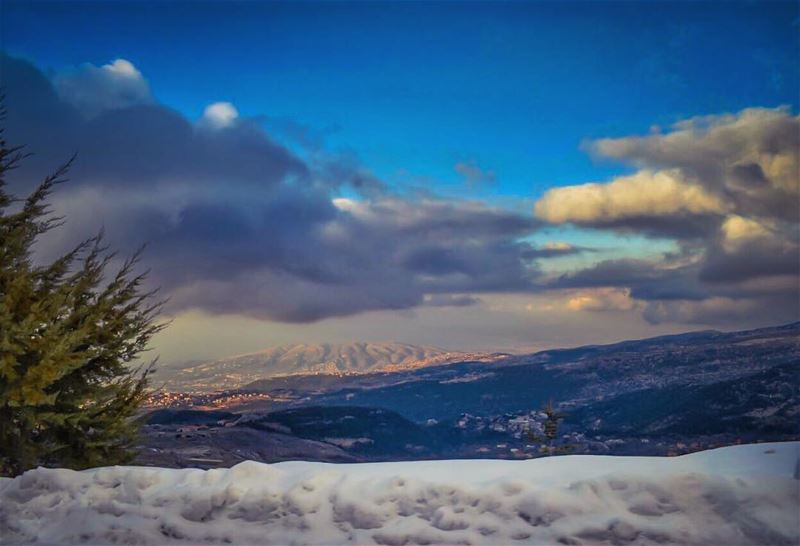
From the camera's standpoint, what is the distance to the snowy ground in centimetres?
508

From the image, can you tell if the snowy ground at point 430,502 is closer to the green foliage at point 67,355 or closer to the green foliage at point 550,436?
the green foliage at point 67,355

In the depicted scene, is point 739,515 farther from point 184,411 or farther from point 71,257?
point 184,411

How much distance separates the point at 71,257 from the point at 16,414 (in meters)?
2.94

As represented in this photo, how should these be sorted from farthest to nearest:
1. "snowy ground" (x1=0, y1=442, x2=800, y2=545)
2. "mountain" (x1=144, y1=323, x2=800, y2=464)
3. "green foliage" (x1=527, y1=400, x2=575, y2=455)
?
1. "mountain" (x1=144, y1=323, x2=800, y2=464)
2. "green foliage" (x1=527, y1=400, x2=575, y2=455)
3. "snowy ground" (x1=0, y1=442, x2=800, y2=545)

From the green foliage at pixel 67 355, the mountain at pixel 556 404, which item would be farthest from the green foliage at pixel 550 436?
the green foliage at pixel 67 355

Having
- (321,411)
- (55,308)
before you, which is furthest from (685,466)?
(321,411)

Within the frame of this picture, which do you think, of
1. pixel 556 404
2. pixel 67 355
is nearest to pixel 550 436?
pixel 67 355

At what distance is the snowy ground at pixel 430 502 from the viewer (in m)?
5.08

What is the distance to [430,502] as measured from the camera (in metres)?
5.66

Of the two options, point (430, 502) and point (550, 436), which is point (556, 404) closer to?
point (550, 436)

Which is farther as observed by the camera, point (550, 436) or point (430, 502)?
point (550, 436)

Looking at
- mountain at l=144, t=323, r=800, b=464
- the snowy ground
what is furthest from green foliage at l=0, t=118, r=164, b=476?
mountain at l=144, t=323, r=800, b=464

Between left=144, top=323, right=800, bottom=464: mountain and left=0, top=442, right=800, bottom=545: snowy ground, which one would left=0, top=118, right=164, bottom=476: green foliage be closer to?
left=0, top=442, right=800, bottom=545: snowy ground

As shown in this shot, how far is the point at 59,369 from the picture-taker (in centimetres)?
822
